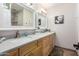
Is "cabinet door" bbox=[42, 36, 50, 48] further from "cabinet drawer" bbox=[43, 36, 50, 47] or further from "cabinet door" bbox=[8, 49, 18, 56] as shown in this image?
"cabinet door" bbox=[8, 49, 18, 56]

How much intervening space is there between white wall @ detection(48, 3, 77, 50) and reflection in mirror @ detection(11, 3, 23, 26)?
1.78ft

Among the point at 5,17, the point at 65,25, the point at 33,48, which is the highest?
the point at 5,17

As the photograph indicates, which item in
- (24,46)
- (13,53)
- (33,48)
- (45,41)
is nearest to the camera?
(13,53)

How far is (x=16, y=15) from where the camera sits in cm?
151

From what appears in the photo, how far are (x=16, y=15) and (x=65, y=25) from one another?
0.81 meters

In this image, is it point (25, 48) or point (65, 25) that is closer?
point (25, 48)

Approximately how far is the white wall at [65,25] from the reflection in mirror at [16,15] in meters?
0.54

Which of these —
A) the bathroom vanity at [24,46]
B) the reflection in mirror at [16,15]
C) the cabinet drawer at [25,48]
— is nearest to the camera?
the bathroom vanity at [24,46]

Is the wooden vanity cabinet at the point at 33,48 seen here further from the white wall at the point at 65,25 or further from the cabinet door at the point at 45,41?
the white wall at the point at 65,25

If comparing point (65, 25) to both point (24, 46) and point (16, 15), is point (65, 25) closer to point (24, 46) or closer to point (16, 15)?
point (24, 46)

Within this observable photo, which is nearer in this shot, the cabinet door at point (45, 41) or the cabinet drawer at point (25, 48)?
the cabinet drawer at point (25, 48)

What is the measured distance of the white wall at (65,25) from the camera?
1.25 meters

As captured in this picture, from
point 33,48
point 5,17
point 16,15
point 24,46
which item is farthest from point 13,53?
point 16,15

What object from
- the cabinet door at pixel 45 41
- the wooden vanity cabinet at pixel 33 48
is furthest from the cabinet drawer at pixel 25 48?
the cabinet door at pixel 45 41
